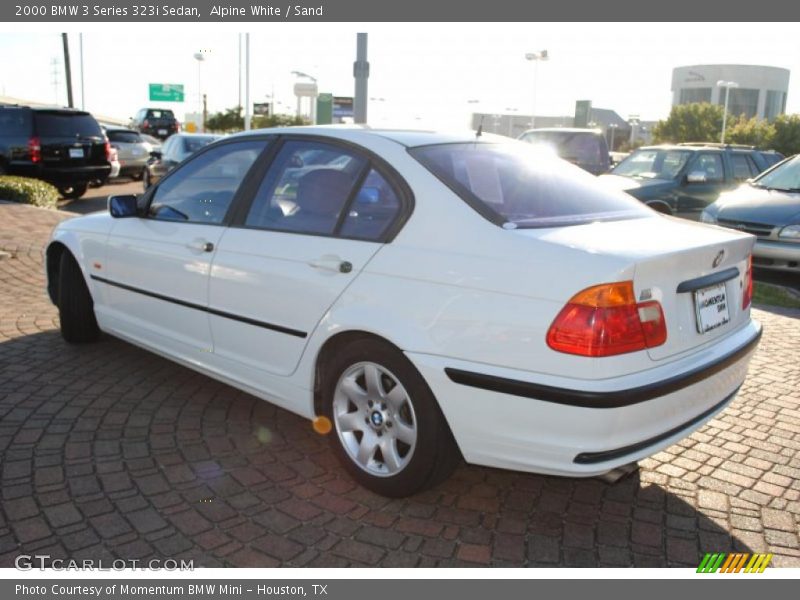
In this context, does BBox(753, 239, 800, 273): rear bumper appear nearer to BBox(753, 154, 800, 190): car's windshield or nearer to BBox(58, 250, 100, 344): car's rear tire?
BBox(753, 154, 800, 190): car's windshield

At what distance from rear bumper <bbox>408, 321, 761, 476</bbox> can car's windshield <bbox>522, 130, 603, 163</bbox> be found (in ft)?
43.6

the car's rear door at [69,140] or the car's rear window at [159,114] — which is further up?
the car's rear window at [159,114]

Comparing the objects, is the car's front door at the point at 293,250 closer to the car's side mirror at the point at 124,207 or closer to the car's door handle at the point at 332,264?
the car's door handle at the point at 332,264

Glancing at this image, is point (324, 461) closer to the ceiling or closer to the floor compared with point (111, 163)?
closer to the floor

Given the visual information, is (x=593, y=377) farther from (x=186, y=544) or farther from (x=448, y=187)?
(x=186, y=544)

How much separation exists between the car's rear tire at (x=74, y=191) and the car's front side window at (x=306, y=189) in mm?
13589

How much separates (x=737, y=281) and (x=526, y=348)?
51.6 inches

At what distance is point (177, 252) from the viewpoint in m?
4.16

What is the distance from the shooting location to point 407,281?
9.95 ft

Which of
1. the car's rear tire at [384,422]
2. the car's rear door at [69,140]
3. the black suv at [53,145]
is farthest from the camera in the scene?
the car's rear door at [69,140]

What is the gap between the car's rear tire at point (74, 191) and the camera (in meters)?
15.9

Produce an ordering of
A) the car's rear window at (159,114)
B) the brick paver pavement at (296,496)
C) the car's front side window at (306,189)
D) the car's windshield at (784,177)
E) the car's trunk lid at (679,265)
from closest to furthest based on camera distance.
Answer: the car's trunk lid at (679,265) < the brick paver pavement at (296,496) < the car's front side window at (306,189) < the car's windshield at (784,177) < the car's rear window at (159,114)

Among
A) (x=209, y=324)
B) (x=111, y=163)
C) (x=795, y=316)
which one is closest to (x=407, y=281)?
(x=209, y=324)

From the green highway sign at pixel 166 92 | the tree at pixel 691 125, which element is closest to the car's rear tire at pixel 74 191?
the green highway sign at pixel 166 92
